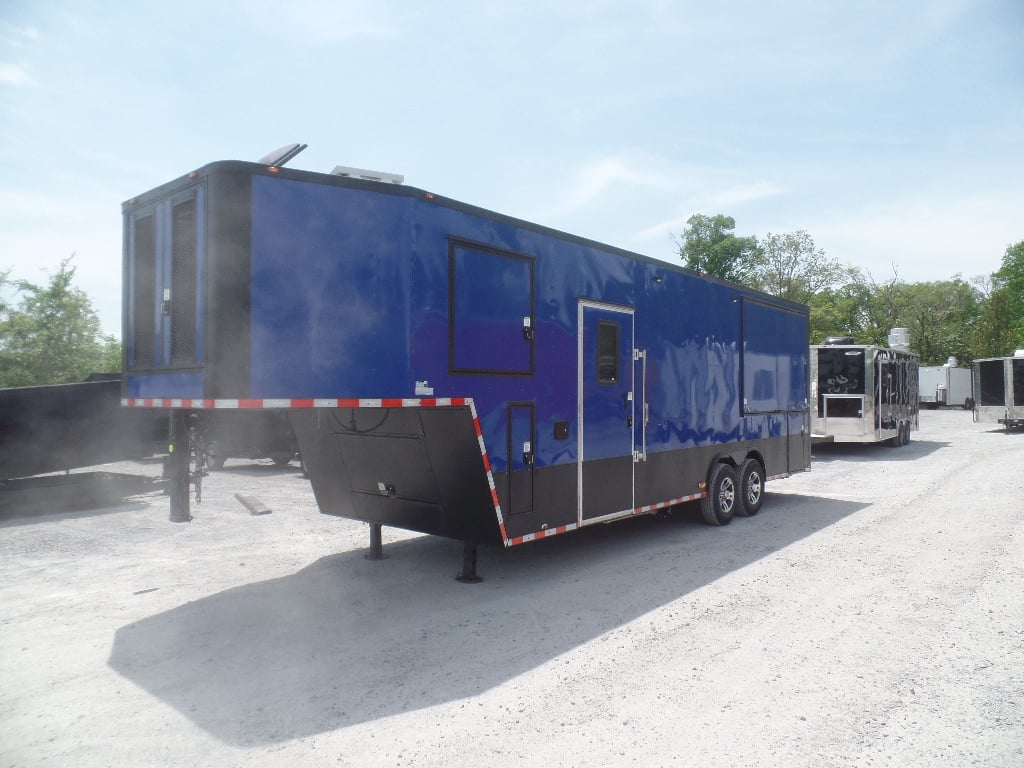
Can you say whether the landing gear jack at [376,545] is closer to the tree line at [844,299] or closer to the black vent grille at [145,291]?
the black vent grille at [145,291]

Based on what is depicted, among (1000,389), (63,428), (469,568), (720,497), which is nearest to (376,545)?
(469,568)

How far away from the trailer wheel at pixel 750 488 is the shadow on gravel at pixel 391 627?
1.30 meters

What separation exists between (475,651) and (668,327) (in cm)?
473

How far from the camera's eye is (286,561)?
749cm

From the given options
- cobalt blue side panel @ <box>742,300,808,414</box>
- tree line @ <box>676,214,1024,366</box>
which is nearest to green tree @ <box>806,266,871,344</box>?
tree line @ <box>676,214,1024,366</box>

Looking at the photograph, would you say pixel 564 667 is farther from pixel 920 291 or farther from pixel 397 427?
pixel 920 291

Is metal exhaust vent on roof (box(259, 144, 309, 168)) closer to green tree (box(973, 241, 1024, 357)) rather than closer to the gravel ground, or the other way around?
the gravel ground

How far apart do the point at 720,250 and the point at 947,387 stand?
18.3 metres

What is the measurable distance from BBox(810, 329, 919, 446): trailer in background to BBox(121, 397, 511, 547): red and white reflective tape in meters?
14.2

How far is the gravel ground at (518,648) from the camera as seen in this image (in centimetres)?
368

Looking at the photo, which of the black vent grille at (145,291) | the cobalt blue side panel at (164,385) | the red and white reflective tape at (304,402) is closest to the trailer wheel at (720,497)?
the red and white reflective tape at (304,402)

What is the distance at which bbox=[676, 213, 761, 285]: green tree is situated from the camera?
51562 millimetres

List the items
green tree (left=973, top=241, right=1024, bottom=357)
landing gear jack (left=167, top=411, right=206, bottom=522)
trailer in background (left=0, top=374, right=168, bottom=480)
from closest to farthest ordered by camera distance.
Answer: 1. landing gear jack (left=167, top=411, right=206, bottom=522)
2. trailer in background (left=0, top=374, right=168, bottom=480)
3. green tree (left=973, top=241, right=1024, bottom=357)

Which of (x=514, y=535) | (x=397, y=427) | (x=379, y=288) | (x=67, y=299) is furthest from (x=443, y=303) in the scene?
(x=67, y=299)
